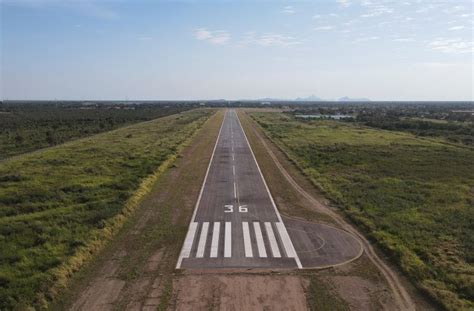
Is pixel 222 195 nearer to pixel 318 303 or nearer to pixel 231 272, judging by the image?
pixel 231 272

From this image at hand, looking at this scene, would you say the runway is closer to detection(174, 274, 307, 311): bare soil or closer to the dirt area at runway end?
the dirt area at runway end

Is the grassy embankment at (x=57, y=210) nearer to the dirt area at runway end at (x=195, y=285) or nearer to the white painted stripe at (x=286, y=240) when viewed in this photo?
the dirt area at runway end at (x=195, y=285)

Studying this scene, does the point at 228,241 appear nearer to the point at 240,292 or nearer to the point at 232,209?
the point at 240,292

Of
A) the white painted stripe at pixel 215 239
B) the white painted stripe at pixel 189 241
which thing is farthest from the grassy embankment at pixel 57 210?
the white painted stripe at pixel 215 239

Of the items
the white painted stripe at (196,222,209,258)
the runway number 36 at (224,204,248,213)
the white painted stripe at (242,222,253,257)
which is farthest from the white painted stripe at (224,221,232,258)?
the runway number 36 at (224,204,248,213)

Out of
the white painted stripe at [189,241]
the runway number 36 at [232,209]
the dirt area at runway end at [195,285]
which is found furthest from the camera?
the runway number 36 at [232,209]

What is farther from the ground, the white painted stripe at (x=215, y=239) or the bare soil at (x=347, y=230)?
the white painted stripe at (x=215, y=239)

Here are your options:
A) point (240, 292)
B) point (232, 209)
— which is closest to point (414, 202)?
point (232, 209)
